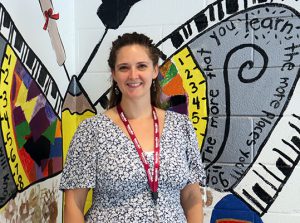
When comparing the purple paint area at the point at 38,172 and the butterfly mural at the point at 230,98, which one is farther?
the butterfly mural at the point at 230,98

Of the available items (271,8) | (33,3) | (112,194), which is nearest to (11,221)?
(112,194)

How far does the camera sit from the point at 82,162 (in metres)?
1.39

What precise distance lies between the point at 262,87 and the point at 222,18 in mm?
367

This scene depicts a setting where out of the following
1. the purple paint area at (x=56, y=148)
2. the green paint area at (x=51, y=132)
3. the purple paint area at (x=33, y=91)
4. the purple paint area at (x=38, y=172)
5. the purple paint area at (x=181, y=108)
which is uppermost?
the purple paint area at (x=33, y=91)

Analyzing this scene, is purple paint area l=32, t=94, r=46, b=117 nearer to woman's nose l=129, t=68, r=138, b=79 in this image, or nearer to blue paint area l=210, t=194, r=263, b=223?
woman's nose l=129, t=68, r=138, b=79

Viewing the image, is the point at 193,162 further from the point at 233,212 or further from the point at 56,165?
the point at 56,165

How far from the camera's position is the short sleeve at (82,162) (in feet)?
4.55

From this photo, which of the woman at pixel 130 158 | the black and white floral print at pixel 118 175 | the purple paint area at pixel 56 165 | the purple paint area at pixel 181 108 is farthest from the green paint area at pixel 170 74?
the purple paint area at pixel 56 165

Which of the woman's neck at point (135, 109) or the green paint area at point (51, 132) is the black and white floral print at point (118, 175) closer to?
the woman's neck at point (135, 109)

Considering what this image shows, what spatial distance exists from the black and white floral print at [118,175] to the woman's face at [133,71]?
15cm

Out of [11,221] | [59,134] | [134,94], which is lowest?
[11,221]

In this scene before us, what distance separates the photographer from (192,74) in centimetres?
187

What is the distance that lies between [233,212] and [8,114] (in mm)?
1091

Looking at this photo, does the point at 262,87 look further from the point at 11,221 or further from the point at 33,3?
the point at 11,221
